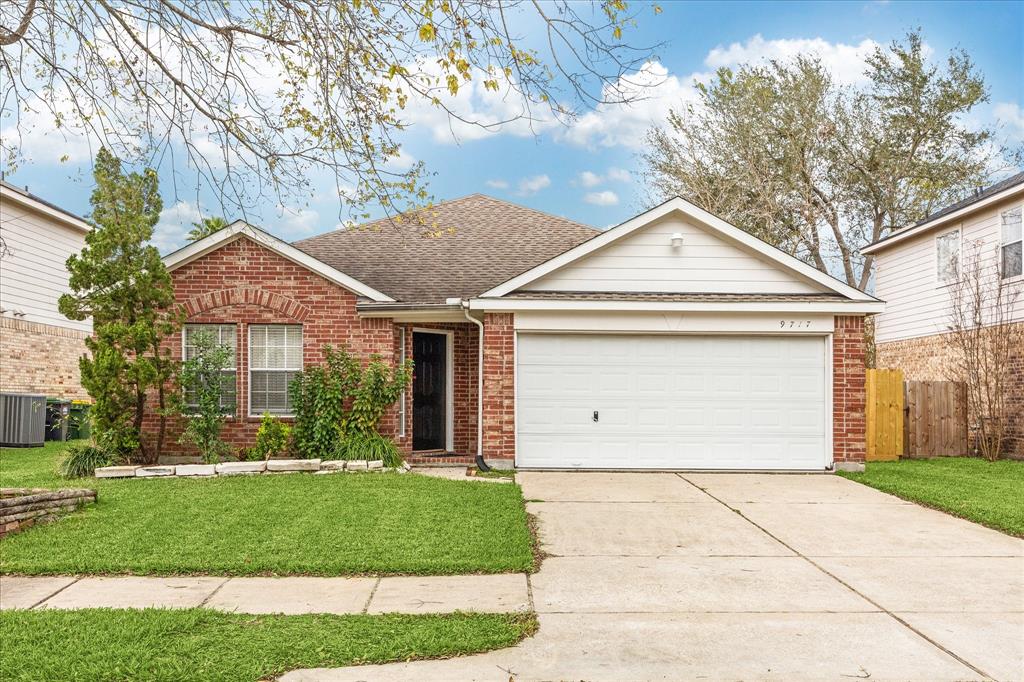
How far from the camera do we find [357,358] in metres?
13.1

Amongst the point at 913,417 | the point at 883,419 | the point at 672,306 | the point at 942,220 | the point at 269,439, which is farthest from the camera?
the point at 942,220

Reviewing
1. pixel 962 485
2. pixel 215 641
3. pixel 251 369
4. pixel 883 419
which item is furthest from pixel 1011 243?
pixel 215 641

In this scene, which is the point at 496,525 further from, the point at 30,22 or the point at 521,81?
the point at 30,22

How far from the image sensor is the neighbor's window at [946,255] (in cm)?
1780

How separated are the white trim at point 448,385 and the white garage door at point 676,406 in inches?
74.2

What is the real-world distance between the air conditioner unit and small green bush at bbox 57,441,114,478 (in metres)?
5.99

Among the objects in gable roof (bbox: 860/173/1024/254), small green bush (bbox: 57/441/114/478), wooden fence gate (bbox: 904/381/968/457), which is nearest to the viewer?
small green bush (bbox: 57/441/114/478)

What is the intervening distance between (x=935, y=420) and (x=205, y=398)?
1387 centimetres

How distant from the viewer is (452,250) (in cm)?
1603

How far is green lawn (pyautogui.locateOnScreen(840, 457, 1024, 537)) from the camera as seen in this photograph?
29.1 feet

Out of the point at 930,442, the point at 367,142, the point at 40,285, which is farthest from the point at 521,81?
the point at 40,285

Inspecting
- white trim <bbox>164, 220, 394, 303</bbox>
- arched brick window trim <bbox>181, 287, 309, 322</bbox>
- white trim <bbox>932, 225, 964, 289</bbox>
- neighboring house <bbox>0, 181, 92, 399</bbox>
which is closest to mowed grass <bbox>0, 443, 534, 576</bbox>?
arched brick window trim <bbox>181, 287, 309, 322</bbox>

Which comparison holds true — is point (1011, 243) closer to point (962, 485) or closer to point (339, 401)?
point (962, 485)

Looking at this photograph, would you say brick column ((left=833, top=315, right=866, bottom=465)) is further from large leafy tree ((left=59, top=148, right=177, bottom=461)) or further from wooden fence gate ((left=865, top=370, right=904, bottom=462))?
large leafy tree ((left=59, top=148, right=177, bottom=461))
